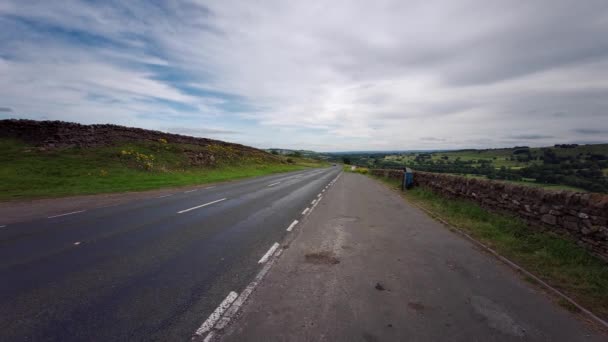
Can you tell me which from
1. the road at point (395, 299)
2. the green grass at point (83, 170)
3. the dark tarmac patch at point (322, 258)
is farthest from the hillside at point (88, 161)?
the road at point (395, 299)

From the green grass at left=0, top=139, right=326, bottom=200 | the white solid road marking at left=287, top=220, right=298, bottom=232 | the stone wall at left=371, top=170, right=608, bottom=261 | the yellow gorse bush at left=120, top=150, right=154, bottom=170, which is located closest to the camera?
the stone wall at left=371, top=170, right=608, bottom=261

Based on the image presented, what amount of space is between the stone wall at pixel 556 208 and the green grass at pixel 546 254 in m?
0.24

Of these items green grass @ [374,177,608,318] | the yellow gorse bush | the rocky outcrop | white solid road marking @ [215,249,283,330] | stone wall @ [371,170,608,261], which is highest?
the rocky outcrop

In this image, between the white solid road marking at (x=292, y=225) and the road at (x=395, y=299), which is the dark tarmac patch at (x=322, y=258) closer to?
the road at (x=395, y=299)

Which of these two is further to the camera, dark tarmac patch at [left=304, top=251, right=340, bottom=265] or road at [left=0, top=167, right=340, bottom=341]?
dark tarmac patch at [left=304, top=251, right=340, bottom=265]

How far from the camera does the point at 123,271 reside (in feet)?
16.2

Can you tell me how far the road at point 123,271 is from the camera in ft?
11.1

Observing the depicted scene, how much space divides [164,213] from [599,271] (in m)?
12.0

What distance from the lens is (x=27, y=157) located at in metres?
20.0

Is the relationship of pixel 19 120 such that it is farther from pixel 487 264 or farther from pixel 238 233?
pixel 487 264

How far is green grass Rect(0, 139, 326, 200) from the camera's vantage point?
600 inches

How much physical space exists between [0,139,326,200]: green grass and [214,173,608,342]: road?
50.8 ft

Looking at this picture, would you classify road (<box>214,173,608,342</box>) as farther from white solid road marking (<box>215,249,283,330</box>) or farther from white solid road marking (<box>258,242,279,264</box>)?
white solid road marking (<box>258,242,279,264</box>)

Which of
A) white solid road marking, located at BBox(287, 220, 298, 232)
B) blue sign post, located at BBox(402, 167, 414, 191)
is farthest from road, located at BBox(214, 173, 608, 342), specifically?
blue sign post, located at BBox(402, 167, 414, 191)
